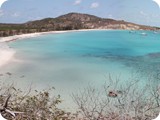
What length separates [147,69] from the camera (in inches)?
140

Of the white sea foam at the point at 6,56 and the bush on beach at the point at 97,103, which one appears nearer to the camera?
the bush on beach at the point at 97,103

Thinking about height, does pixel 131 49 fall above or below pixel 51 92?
above

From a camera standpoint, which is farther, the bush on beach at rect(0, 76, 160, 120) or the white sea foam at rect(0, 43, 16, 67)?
the white sea foam at rect(0, 43, 16, 67)

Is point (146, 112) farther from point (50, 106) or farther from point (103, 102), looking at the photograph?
point (50, 106)

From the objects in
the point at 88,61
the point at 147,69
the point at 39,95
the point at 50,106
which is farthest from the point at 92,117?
the point at 88,61

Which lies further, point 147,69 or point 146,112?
point 147,69

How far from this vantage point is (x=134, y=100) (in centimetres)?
304

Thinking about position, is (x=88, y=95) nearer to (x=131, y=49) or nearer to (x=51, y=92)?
(x=51, y=92)

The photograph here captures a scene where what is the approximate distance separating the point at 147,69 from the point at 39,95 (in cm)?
116

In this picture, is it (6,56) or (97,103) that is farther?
(6,56)

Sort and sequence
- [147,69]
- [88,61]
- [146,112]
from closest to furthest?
[146,112], [147,69], [88,61]

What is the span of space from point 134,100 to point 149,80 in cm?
32

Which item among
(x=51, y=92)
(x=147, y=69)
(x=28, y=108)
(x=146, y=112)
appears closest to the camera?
(x=146, y=112)

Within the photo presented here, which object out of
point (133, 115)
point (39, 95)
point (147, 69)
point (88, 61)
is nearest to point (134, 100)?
point (133, 115)
